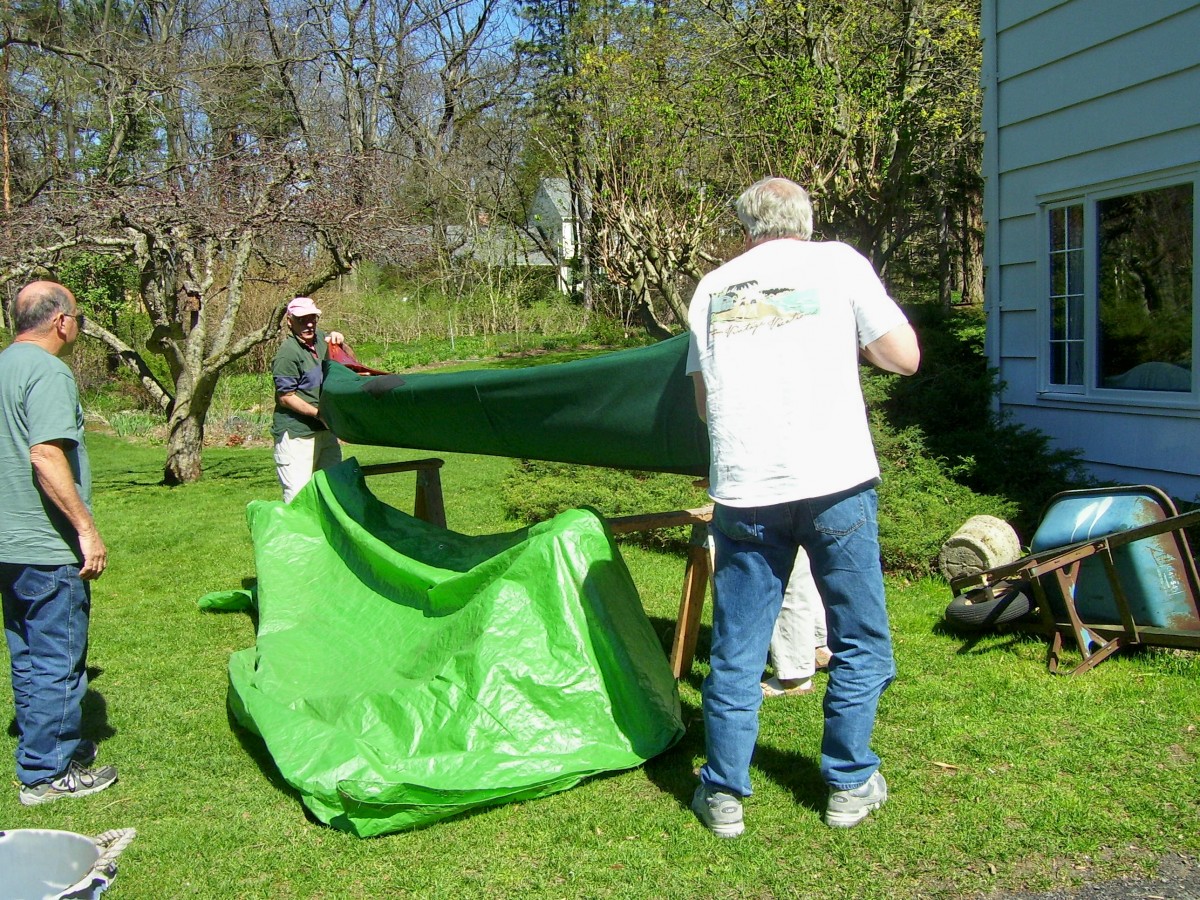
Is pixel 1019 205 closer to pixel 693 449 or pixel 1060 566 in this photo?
pixel 1060 566

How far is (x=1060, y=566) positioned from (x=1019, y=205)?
4.85 metres

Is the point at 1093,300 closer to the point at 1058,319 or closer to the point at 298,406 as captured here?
the point at 1058,319

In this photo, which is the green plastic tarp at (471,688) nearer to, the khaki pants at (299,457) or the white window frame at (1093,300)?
the khaki pants at (299,457)

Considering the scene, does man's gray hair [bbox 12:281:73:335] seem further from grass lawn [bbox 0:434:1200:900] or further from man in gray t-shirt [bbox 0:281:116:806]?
grass lawn [bbox 0:434:1200:900]

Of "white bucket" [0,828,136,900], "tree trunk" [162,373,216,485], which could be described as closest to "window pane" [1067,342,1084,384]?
"white bucket" [0,828,136,900]

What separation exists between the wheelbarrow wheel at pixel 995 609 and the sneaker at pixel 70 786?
11.9 feet

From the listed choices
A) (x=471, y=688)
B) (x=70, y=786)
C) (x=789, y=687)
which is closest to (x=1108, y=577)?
(x=789, y=687)

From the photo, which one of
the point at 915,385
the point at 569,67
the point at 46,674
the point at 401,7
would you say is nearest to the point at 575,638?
the point at 46,674

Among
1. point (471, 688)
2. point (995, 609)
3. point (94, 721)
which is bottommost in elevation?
point (94, 721)

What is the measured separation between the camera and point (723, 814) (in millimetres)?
3285

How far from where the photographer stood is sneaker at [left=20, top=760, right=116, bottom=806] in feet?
12.8

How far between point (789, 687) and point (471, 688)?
4.80ft

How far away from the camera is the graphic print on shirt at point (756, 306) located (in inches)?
120

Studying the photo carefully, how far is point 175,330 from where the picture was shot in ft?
38.6
